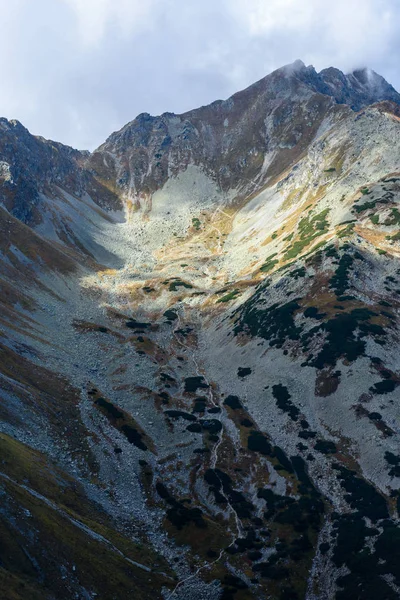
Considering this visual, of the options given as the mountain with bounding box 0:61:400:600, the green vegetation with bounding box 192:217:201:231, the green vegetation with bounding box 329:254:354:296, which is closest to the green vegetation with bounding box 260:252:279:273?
the mountain with bounding box 0:61:400:600

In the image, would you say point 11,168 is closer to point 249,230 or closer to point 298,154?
point 249,230

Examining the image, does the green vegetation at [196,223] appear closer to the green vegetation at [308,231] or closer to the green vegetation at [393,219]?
the green vegetation at [308,231]

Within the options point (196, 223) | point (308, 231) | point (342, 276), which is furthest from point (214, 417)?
point (196, 223)

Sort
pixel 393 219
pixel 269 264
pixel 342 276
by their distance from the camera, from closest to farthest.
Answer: pixel 342 276 < pixel 393 219 < pixel 269 264

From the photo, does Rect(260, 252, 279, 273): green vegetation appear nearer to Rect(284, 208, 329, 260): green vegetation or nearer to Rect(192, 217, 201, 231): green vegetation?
Rect(284, 208, 329, 260): green vegetation

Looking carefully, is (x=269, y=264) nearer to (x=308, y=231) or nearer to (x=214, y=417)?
(x=308, y=231)

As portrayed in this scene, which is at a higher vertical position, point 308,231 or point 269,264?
point 308,231

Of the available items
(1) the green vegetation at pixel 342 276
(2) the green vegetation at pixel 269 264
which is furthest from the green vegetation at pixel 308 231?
(1) the green vegetation at pixel 342 276

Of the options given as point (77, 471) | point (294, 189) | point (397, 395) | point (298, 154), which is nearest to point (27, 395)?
point (77, 471)
